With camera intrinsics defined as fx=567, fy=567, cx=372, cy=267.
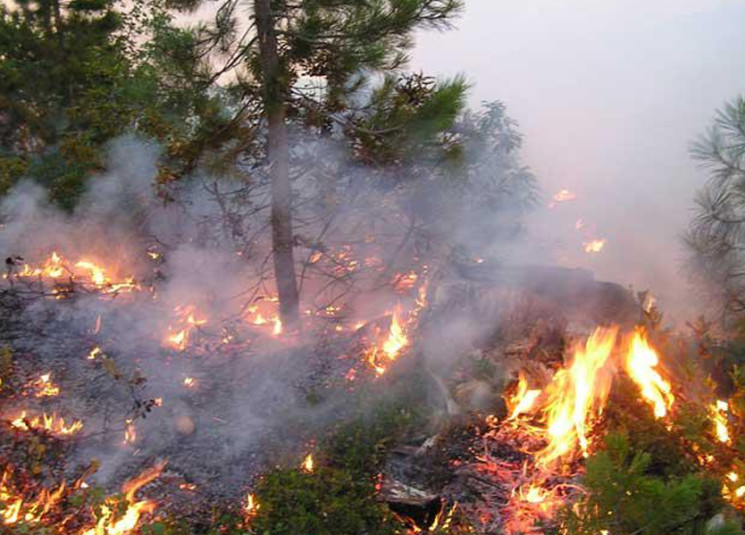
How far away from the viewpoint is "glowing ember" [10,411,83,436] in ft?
18.8

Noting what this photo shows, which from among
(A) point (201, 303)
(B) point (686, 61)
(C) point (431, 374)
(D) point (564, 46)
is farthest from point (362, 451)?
(D) point (564, 46)

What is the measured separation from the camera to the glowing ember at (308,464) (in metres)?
5.11

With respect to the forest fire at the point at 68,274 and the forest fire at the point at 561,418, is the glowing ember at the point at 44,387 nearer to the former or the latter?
the forest fire at the point at 68,274

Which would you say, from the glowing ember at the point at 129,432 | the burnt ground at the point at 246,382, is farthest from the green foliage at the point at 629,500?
the glowing ember at the point at 129,432

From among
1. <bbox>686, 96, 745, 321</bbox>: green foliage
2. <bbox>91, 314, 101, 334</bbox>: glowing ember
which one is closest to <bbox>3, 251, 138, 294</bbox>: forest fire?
<bbox>91, 314, 101, 334</bbox>: glowing ember

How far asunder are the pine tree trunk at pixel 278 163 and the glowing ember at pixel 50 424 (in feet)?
10.2

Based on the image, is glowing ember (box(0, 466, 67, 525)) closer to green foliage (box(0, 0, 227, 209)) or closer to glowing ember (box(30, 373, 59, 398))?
glowing ember (box(30, 373, 59, 398))

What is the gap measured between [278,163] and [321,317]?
8.83 feet

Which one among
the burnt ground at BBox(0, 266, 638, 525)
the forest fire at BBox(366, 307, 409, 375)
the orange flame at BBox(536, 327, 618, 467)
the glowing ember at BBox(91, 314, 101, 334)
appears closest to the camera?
the orange flame at BBox(536, 327, 618, 467)

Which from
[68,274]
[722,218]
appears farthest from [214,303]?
[722,218]

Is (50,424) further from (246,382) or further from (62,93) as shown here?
(62,93)

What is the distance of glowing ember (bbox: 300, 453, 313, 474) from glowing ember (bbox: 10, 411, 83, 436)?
2441 mm

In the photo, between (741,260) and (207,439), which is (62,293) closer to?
(207,439)

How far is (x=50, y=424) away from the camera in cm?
584
